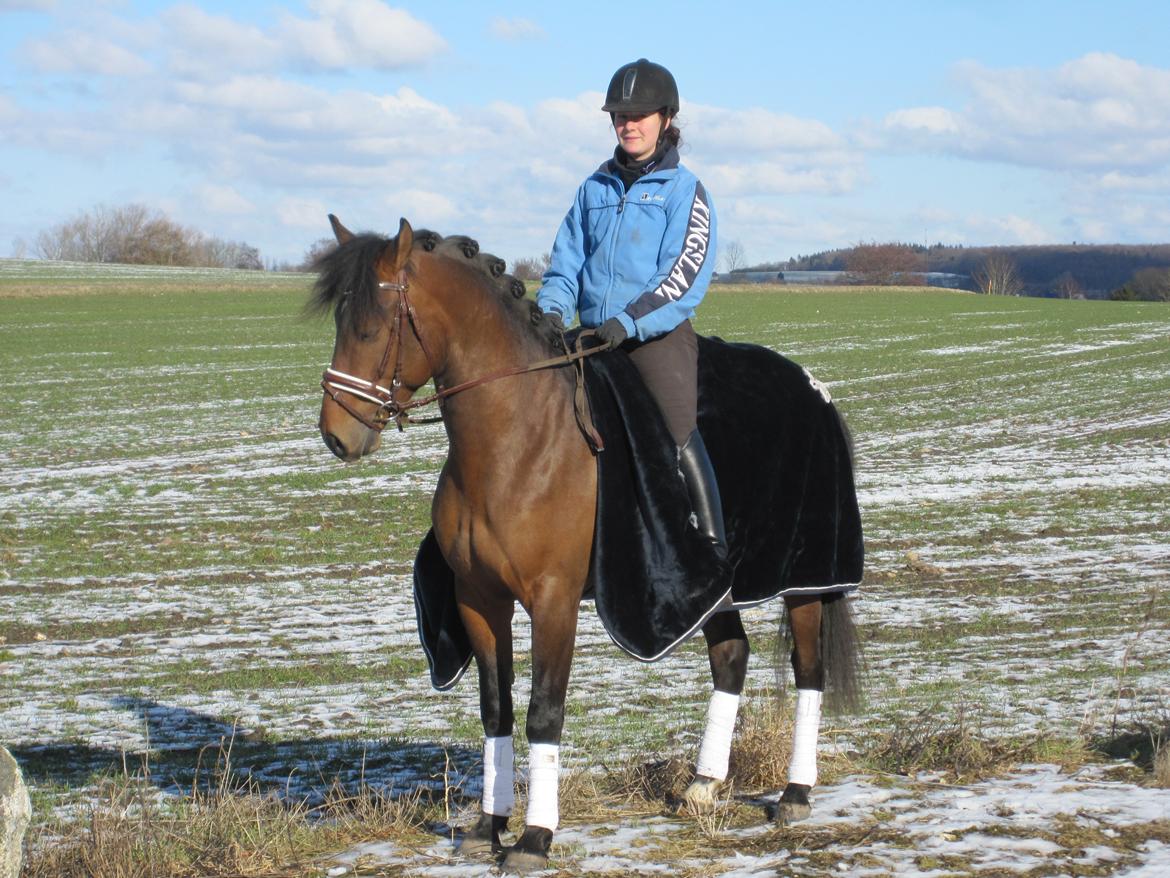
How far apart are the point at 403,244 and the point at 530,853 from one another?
7.32ft

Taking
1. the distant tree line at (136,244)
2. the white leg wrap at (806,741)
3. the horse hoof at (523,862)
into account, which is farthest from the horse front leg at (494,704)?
the distant tree line at (136,244)

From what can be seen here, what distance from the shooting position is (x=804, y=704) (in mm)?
5781

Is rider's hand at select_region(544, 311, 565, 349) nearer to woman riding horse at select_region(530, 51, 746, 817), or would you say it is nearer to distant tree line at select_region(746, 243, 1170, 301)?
woman riding horse at select_region(530, 51, 746, 817)

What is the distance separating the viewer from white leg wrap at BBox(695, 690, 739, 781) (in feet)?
18.4

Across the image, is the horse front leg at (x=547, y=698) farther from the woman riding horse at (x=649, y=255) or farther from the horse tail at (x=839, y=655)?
the horse tail at (x=839, y=655)

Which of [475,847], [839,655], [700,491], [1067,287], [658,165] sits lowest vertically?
[475,847]

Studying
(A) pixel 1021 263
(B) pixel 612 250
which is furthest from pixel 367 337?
(A) pixel 1021 263

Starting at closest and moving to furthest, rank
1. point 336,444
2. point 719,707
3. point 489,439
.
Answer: point 336,444, point 489,439, point 719,707

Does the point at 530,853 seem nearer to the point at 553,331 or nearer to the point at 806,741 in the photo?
the point at 806,741

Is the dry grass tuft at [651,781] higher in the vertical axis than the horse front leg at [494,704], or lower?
lower

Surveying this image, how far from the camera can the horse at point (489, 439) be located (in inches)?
184

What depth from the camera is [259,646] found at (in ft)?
32.5

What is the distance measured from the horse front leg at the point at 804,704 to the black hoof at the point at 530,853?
1010 millimetres

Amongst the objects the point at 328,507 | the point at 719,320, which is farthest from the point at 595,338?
the point at 719,320
